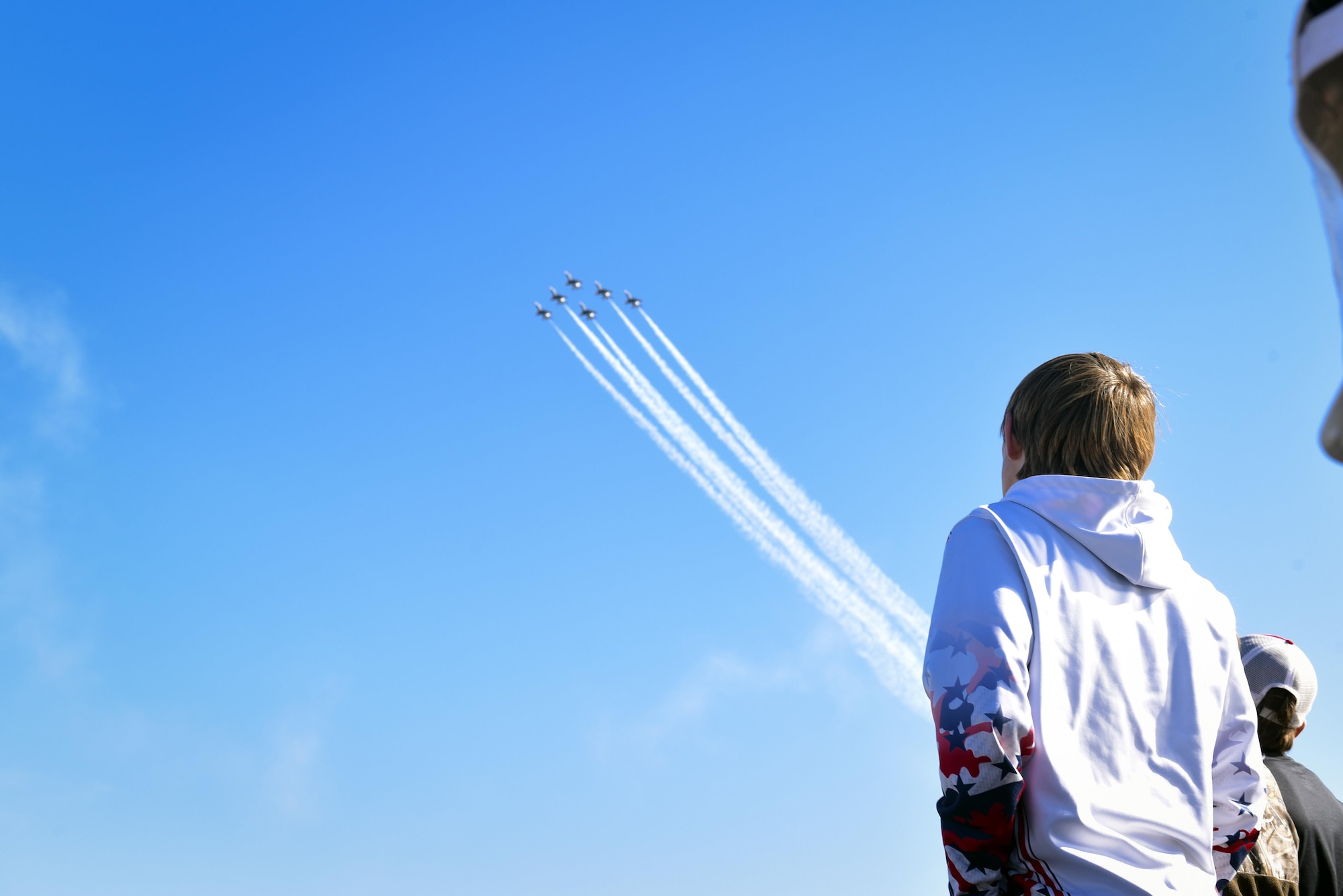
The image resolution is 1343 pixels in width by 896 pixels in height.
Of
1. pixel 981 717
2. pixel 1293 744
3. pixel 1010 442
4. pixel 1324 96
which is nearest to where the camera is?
pixel 1324 96

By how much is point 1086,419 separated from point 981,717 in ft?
4.86

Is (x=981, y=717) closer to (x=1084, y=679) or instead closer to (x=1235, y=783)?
(x=1084, y=679)

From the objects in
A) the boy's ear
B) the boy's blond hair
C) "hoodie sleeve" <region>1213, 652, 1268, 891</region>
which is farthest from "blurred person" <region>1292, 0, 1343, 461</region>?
"hoodie sleeve" <region>1213, 652, 1268, 891</region>

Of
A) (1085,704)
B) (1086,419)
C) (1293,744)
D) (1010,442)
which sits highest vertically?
(1010,442)

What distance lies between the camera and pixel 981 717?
12.0 ft

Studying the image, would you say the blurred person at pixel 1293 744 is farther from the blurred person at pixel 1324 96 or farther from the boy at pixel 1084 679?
the blurred person at pixel 1324 96

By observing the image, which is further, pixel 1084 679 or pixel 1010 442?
pixel 1010 442

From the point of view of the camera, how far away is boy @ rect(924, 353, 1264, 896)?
367 cm

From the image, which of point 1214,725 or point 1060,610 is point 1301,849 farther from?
point 1060,610

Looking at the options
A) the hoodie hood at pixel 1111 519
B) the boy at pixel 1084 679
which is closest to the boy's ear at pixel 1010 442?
the boy at pixel 1084 679

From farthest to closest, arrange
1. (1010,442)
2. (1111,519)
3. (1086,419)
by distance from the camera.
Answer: (1010,442), (1086,419), (1111,519)

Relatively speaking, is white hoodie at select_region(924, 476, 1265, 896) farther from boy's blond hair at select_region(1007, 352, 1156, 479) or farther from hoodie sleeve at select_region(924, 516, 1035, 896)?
boy's blond hair at select_region(1007, 352, 1156, 479)

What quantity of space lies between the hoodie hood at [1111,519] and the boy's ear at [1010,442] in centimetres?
36

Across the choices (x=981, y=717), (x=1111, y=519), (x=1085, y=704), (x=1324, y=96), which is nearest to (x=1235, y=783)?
(x=1085, y=704)
